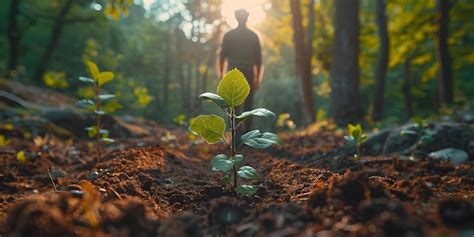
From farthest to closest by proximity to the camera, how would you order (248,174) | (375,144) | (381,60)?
(381,60)
(375,144)
(248,174)

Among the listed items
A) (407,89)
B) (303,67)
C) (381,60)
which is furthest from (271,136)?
(407,89)

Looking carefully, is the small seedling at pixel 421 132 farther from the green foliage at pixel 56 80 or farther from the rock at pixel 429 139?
the green foliage at pixel 56 80

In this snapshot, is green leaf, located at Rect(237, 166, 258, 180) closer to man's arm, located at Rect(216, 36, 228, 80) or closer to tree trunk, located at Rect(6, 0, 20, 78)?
man's arm, located at Rect(216, 36, 228, 80)

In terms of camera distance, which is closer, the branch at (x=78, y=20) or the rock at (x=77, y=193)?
the rock at (x=77, y=193)

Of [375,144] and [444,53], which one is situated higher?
[444,53]

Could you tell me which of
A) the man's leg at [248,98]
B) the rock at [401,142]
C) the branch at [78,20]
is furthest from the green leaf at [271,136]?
the branch at [78,20]

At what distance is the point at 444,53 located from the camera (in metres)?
13.7

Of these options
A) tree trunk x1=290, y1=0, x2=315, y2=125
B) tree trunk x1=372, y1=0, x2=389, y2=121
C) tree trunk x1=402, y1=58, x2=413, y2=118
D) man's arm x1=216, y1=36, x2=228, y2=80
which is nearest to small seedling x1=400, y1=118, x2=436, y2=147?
man's arm x1=216, y1=36, x2=228, y2=80

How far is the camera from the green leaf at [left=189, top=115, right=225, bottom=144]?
7.50 ft

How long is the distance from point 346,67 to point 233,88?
750 centimetres

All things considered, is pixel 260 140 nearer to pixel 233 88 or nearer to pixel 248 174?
pixel 248 174

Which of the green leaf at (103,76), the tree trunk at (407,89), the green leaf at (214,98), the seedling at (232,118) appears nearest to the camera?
the green leaf at (214,98)

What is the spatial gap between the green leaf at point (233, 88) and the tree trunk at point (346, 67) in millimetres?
7346

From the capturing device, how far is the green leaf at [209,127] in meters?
2.29
